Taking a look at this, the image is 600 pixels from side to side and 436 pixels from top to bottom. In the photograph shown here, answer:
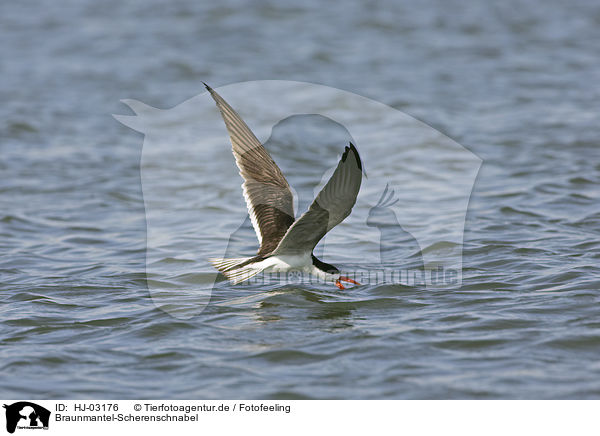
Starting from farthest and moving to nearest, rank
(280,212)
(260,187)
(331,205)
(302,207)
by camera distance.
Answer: (302,207), (260,187), (280,212), (331,205)

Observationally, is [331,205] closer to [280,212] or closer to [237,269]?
[237,269]

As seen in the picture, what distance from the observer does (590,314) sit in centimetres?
578

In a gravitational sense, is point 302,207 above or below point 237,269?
above

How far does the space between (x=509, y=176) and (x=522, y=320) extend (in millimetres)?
5114

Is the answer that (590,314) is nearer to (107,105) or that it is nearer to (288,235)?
(288,235)

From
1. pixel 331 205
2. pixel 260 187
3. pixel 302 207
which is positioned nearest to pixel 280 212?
pixel 260 187

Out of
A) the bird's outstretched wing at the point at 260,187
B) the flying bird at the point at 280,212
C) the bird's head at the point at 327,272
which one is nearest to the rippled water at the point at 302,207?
the bird's head at the point at 327,272

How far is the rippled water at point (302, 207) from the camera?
510 centimetres

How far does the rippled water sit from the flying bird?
32 cm

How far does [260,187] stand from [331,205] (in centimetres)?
182

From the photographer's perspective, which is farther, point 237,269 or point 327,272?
point 327,272

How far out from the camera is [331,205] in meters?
5.16

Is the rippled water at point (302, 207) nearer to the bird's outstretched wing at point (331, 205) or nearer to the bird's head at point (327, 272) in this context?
the bird's head at point (327, 272)

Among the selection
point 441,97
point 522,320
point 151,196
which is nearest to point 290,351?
point 522,320
